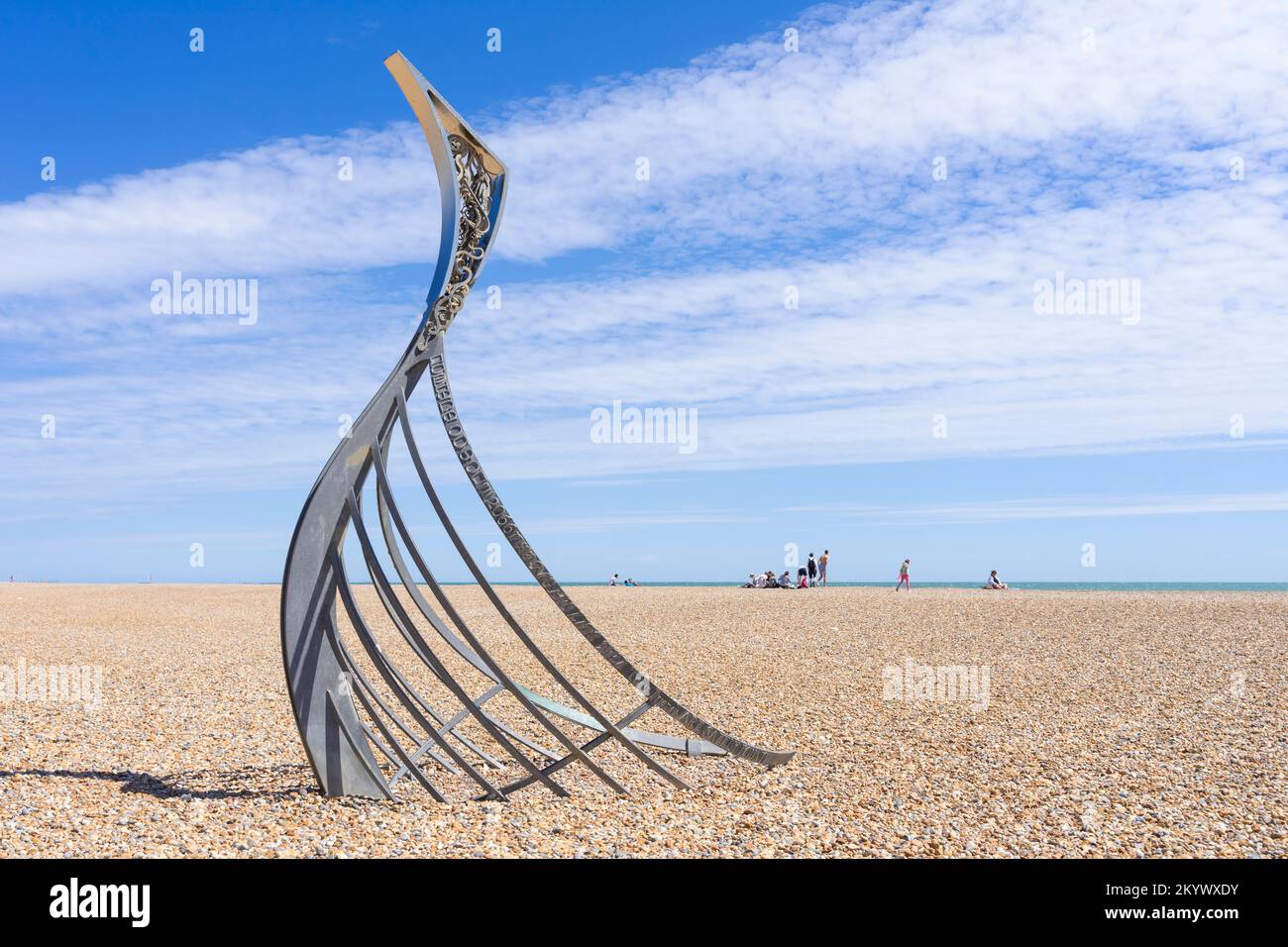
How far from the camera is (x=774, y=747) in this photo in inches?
412

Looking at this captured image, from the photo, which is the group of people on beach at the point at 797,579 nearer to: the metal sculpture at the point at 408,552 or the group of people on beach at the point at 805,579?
the group of people on beach at the point at 805,579

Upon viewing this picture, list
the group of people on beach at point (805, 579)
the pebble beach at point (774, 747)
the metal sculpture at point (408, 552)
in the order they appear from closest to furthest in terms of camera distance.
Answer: the pebble beach at point (774, 747)
the metal sculpture at point (408, 552)
the group of people on beach at point (805, 579)

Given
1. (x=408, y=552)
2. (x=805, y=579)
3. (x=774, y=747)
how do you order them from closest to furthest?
(x=408, y=552), (x=774, y=747), (x=805, y=579)

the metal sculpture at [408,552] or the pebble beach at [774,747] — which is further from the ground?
the metal sculpture at [408,552]

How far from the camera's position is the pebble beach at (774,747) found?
284 inches

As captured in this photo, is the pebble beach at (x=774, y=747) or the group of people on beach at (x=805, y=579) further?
the group of people on beach at (x=805, y=579)

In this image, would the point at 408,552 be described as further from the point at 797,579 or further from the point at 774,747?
the point at 797,579

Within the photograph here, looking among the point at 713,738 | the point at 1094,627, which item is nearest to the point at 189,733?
the point at 713,738

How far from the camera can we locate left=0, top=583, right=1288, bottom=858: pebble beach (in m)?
7.22

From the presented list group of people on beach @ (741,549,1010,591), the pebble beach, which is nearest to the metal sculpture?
the pebble beach

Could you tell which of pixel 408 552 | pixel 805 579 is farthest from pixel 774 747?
pixel 805 579

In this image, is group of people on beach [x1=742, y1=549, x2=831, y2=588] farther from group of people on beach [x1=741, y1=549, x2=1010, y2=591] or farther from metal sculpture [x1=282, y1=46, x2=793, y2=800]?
metal sculpture [x1=282, y1=46, x2=793, y2=800]

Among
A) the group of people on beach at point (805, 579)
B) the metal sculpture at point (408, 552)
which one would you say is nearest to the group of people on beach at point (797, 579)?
the group of people on beach at point (805, 579)
